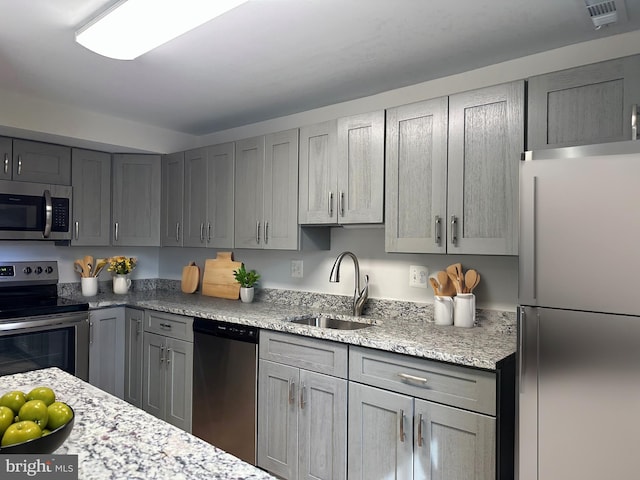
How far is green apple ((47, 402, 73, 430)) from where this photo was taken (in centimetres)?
93

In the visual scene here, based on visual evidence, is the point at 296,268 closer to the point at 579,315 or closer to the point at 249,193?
the point at 249,193

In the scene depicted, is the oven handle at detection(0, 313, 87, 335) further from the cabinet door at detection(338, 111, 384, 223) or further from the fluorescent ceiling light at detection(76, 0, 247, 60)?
the cabinet door at detection(338, 111, 384, 223)

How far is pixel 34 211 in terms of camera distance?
10.7 feet

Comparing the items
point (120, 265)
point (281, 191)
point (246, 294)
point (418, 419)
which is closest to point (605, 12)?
point (418, 419)

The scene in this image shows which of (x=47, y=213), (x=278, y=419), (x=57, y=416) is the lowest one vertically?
(x=278, y=419)

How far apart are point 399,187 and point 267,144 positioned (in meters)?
1.09

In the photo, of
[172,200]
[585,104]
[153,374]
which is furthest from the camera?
[172,200]

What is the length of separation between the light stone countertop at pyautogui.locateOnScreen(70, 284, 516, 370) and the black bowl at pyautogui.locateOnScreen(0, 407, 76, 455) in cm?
134

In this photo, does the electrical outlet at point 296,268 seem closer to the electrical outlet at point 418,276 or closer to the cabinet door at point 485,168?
the electrical outlet at point 418,276

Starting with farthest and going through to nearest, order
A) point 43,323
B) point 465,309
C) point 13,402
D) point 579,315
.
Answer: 1. point 43,323
2. point 465,309
3. point 579,315
4. point 13,402

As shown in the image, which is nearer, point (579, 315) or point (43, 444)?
point (43, 444)

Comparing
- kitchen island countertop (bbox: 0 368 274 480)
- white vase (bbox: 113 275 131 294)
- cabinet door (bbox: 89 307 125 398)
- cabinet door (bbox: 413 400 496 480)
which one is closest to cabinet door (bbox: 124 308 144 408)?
cabinet door (bbox: 89 307 125 398)

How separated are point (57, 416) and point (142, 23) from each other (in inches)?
61.0

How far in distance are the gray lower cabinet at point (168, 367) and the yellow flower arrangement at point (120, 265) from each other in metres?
0.73
